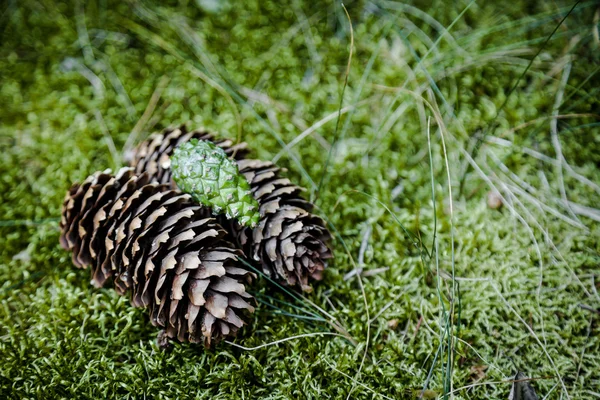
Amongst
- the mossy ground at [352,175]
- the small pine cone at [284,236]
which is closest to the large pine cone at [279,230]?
the small pine cone at [284,236]

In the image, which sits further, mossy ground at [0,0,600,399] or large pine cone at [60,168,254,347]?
mossy ground at [0,0,600,399]

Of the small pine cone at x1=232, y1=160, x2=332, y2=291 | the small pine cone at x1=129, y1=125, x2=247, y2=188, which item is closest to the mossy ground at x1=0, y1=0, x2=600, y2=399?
the small pine cone at x1=232, y1=160, x2=332, y2=291

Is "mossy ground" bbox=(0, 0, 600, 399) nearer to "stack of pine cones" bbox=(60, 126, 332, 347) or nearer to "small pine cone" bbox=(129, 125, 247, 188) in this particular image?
"stack of pine cones" bbox=(60, 126, 332, 347)

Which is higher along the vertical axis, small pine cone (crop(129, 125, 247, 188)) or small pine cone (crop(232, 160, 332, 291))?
small pine cone (crop(129, 125, 247, 188))

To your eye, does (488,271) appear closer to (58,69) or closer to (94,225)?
(94,225)

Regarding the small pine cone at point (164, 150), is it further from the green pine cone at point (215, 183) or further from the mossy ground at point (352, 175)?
the mossy ground at point (352, 175)
